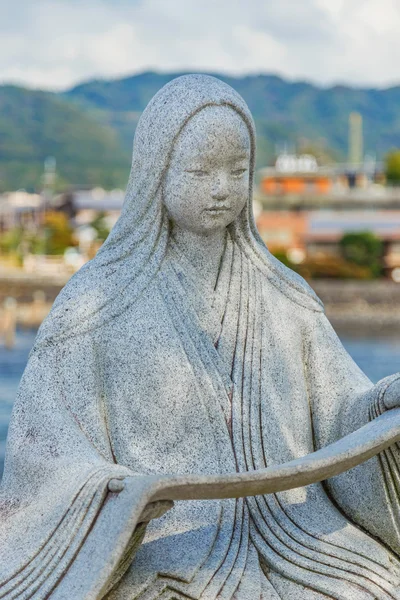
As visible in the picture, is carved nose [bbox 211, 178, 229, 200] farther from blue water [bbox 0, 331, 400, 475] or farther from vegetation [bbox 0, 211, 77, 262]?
vegetation [bbox 0, 211, 77, 262]

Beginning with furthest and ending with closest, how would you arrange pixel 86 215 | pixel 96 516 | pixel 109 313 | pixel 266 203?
pixel 86 215 → pixel 266 203 → pixel 109 313 → pixel 96 516

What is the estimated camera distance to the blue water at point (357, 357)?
31781 mm

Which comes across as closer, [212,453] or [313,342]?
[212,453]

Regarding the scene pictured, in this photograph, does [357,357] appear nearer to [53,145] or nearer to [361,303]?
[361,303]

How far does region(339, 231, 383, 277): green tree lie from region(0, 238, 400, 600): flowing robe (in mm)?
54014

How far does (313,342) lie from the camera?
4.72 metres

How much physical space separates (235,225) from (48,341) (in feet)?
2.97

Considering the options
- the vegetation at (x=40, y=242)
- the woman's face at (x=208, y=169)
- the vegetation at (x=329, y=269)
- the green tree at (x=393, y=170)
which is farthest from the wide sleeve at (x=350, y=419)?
the green tree at (x=393, y=170)

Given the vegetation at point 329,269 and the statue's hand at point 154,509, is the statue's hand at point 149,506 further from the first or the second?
the vegetation at point 329,269

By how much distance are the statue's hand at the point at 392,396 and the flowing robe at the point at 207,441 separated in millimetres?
60

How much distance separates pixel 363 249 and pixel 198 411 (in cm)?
5518

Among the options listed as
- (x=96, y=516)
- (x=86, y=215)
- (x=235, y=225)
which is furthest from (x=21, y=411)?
(x=86, y=215)

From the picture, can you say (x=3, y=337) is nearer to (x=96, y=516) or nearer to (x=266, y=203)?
(x=266, y=203)

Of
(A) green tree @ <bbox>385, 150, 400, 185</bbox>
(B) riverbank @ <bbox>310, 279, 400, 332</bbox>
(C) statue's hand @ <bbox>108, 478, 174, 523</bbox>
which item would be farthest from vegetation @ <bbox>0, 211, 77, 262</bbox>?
(C) statue's hand @ <bbox>108, 478, 174, 523</bbox>
